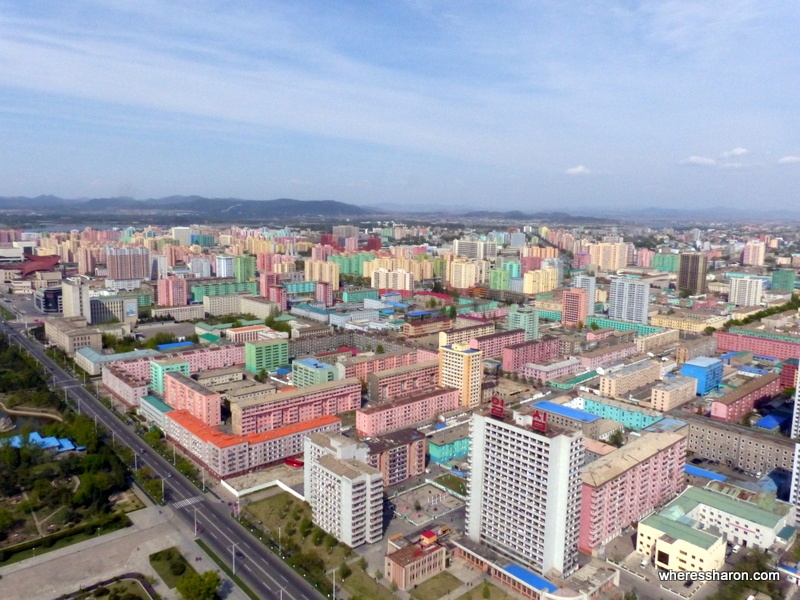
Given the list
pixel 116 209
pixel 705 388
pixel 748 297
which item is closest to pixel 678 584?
pixel 705 388

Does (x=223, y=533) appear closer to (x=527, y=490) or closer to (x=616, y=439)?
(x=527, y=490)

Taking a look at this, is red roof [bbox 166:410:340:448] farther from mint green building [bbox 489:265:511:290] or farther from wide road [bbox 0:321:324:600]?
mint green building [bbox 489:265:511:290]

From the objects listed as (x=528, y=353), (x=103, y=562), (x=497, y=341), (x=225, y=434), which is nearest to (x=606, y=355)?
(x=528, y=353)

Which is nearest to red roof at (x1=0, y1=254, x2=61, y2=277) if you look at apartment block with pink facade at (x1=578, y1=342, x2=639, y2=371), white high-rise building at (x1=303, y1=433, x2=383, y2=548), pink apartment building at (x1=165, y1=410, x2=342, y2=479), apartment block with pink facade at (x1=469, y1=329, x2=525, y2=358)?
pink apartment building at (x1=165, y1=410, x2=342, y2=479)

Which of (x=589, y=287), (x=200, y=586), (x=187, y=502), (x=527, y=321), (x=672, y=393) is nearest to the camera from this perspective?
(x=200, y=586)

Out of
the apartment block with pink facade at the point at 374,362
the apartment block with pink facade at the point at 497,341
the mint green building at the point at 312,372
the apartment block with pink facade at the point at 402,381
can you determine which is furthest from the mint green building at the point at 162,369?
the apartment block with pink facade at the point at 497,341

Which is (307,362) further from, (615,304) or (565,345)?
(615,304)
